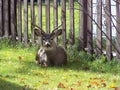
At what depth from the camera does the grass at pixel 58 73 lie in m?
6.81

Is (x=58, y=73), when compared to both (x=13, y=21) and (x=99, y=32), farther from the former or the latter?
(x=13, y=21)

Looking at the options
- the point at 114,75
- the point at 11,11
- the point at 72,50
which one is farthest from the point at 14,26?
the point at 114,75

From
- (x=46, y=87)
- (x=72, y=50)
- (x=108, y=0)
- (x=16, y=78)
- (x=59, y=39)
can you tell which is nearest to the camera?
(x=46, y=87)

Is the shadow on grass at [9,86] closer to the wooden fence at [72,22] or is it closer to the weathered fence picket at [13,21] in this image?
the wooden fence at [72,22]

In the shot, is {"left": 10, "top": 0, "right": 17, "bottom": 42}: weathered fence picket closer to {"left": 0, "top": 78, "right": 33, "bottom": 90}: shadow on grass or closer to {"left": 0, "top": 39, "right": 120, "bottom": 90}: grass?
{"left": 0, "top": 39, "right": 120, "bottom": 90}: grass

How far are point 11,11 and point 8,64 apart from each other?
7.22ft

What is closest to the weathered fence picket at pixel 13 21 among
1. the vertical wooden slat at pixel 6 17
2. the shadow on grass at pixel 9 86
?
the vertical wooden slat at pixel 6 17

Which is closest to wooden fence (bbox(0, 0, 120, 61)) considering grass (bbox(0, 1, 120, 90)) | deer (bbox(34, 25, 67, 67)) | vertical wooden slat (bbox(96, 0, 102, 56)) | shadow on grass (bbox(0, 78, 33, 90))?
vertical wooden slat (bbox(96, 0, 102, 56))

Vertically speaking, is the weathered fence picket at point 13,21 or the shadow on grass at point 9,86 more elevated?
the weathered fence picket at point 13,21

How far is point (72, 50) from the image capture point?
9.02 meters

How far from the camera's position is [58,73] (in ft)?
25.4

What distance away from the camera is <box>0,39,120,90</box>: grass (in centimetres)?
681

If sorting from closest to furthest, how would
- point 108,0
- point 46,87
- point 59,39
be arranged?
point 46,87, point 108,0, point 59,39

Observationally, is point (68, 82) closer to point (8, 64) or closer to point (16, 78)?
point (16, 78)
